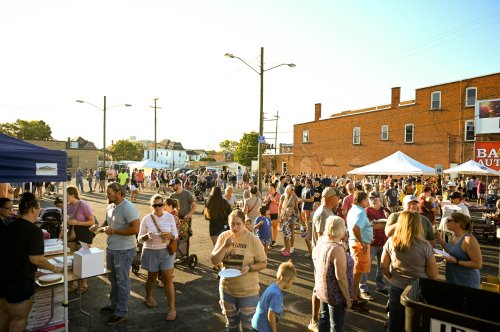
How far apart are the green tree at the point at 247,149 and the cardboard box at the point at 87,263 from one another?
236 feet

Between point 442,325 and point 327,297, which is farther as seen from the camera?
point 327,297

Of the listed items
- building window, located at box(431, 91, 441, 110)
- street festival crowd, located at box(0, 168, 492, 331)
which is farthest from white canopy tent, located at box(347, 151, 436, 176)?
building window, located at box(431, 91, 441, 110)

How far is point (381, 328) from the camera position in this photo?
4.98 metres

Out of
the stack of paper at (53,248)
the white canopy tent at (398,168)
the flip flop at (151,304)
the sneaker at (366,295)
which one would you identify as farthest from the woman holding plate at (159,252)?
the white canopy tent at (398,168)

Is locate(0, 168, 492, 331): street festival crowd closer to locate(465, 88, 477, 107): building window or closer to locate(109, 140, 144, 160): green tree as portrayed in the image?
locate(465, 88, 477, 107): building window

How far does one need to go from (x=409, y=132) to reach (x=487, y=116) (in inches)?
272

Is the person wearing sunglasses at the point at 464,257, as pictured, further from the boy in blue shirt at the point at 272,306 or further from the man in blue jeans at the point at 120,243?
the man in blue jeans at the point at 120,243

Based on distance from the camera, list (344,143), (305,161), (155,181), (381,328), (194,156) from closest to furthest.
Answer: (381,328) → (155,181) → (344,143) → (305,161) → (194,156)

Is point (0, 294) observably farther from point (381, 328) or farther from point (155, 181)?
point (155, 181)

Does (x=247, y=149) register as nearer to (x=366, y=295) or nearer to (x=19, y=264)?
(x=366, y=295)

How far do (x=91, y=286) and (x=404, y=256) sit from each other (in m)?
5.91

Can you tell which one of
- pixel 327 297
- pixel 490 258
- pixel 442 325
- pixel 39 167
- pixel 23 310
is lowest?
pixel 490 258

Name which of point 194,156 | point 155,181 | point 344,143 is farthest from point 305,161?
point 194,156

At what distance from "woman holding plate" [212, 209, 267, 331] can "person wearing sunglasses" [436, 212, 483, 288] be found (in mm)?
2630
